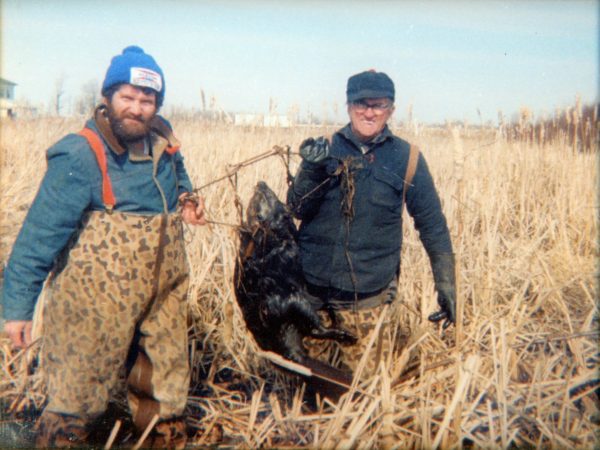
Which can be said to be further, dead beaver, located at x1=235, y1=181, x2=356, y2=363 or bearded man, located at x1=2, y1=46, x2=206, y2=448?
dead beaver, located at x1=235, y1=181, x2=356, y2=363

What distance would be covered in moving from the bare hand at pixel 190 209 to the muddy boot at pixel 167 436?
93 cm

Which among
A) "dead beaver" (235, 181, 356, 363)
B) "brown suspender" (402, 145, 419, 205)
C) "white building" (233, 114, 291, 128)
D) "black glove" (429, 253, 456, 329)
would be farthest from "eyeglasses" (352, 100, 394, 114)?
"white building" (233, 114, 291, 128)

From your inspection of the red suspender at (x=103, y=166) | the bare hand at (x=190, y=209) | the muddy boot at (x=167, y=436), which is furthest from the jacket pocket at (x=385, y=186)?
the muddy boot at (x=167, y=436)

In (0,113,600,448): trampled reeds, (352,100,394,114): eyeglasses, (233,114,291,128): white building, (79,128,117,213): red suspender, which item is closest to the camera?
(79,128,117,213): red suspender

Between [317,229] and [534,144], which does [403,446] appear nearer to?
[317,229]

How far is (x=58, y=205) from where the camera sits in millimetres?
2172

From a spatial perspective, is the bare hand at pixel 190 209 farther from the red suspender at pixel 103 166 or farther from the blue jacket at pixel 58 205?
the red suspender at pixel 103 166

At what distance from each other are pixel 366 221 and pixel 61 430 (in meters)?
1.69

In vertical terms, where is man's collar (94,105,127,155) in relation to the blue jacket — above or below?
above

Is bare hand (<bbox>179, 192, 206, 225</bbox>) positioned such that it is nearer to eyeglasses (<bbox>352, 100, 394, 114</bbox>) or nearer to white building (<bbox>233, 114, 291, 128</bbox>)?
eyeglasses (<bbox>352, 100, 394, 114</bbox>)

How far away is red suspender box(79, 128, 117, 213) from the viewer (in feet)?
7.39

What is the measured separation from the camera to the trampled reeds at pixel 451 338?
2.50 metres

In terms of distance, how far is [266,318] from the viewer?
2.77m

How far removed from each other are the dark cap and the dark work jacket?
0.62ft
